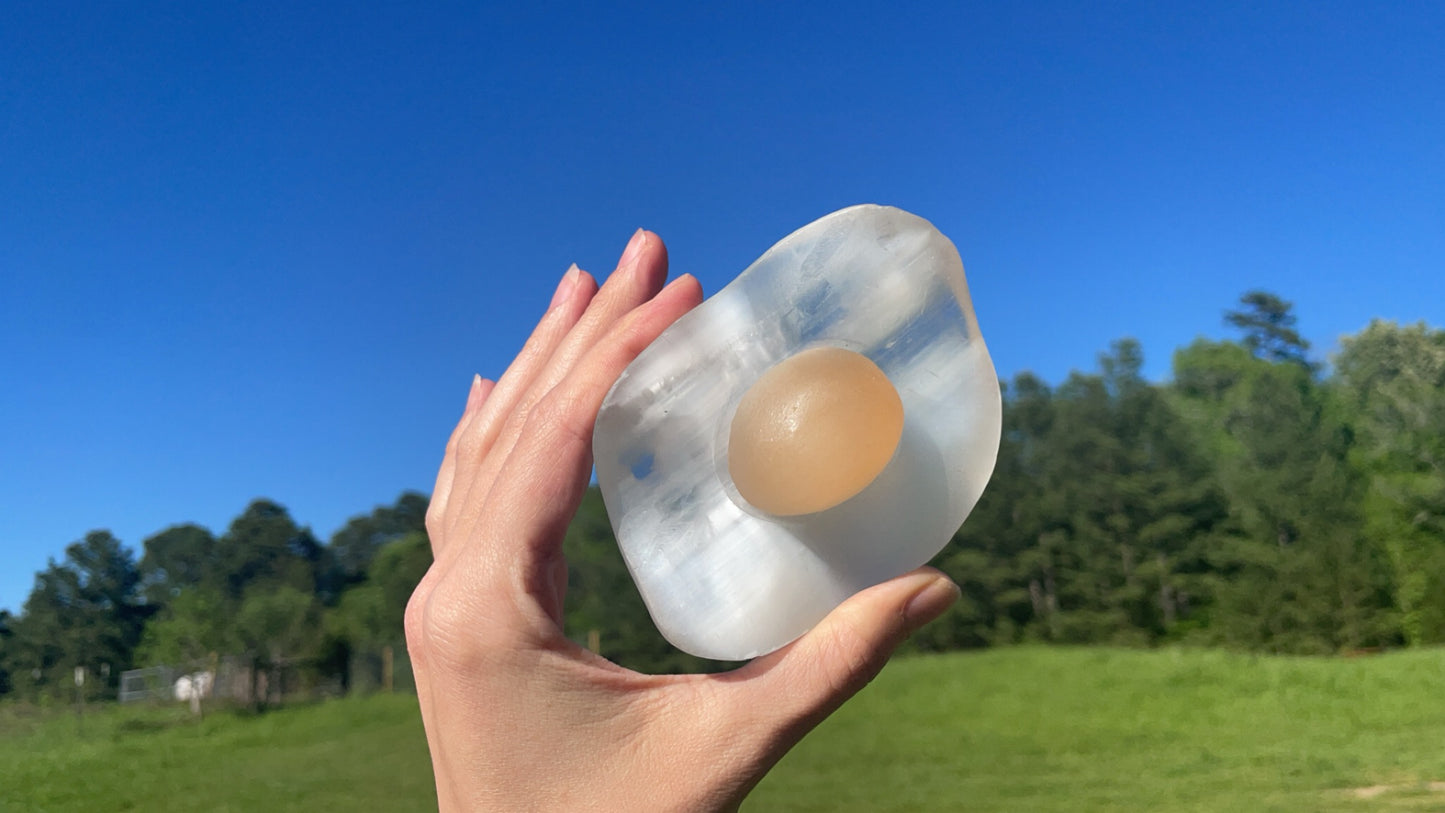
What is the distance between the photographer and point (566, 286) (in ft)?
3.77

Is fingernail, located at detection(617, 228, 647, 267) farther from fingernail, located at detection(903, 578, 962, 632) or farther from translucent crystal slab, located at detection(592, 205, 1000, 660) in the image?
fingernail, located at detection(903, 578, 962, 632)

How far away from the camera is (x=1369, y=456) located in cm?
1869

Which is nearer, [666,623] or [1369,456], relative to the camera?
[666,623]

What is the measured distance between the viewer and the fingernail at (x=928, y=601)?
853 mm

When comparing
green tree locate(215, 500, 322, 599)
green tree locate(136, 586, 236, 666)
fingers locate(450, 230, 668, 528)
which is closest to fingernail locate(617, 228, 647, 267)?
fingers locate(450, 230, 668, 528)

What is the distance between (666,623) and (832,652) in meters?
0.18

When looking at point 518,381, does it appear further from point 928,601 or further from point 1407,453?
point 1407,453

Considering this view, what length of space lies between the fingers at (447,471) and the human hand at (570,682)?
278 mm

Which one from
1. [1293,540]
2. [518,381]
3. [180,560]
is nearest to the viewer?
[518,381]

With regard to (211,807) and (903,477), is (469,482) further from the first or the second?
(211,807)

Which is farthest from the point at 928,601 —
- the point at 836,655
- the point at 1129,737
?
the point at 1129,737

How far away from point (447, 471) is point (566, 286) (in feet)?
0.96

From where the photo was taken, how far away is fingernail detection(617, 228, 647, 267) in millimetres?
1037

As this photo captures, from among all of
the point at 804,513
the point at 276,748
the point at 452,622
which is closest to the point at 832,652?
the point at 804,513
